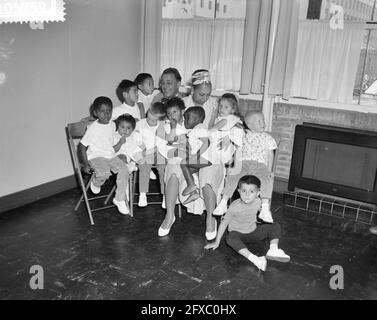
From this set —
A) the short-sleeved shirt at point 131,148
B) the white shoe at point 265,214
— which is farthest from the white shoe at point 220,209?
the short-sleeved shirt at point 131,148

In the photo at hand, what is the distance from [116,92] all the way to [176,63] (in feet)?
2.55

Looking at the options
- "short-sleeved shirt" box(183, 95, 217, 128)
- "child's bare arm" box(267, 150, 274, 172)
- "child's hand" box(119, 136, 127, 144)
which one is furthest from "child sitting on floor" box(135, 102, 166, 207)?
"child's bare arm" box(267, 150, 274, 172)

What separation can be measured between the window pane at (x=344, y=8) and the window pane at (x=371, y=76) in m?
0.20

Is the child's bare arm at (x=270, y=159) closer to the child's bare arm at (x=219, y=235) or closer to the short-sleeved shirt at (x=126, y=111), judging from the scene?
the child's bare arm at (x=219, y=235)

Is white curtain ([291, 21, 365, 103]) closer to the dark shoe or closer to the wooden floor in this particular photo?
the wooden floor

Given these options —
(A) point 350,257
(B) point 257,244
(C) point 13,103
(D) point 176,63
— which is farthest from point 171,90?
(A) point 350,257

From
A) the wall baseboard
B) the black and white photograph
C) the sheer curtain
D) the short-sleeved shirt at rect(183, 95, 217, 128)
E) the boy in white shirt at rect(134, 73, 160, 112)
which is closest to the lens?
the black and white photograph

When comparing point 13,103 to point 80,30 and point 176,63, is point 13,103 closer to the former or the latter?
point 80,30

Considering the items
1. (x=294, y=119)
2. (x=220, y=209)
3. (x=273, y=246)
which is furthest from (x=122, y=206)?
(x=294, y=119)

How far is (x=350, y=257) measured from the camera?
314 cm

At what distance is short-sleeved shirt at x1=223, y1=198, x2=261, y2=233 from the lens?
3035 millimetres

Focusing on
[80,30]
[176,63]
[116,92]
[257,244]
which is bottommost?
[257,244]

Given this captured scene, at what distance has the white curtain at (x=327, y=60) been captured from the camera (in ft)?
12.8
